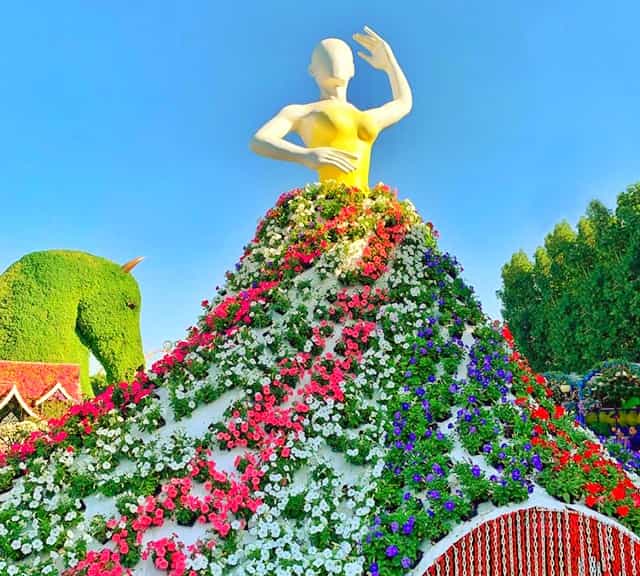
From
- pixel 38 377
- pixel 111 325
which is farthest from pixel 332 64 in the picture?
pixel 38 377

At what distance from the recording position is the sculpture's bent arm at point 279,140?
6523 mm

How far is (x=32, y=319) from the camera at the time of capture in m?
10.4

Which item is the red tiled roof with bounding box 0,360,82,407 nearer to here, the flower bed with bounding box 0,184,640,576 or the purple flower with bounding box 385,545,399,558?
the flower bed with bounding box 0,184,640,576

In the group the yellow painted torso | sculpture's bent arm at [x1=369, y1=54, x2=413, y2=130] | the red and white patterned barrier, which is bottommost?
the red and white patterned barrier

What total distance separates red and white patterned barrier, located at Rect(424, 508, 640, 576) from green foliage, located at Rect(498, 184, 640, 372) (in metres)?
15.0

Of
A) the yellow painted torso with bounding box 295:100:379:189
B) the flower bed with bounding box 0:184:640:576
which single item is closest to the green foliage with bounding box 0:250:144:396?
the flower bed with bounding box 0:184:640:576

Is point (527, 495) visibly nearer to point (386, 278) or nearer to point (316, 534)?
point (316, 534)

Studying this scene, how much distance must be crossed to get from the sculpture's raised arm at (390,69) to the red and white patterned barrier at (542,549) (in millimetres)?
4280

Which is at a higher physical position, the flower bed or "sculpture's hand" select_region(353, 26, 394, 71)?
"sculpture's hand" select_region(353, 26, 394, 71)

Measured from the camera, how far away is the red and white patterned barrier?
4.38m

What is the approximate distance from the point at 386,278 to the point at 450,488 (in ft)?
7.56

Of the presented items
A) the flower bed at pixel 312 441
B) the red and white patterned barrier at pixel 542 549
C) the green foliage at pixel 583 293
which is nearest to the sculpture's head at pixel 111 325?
the flower bed at pixel 312 441

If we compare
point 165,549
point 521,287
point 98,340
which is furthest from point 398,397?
point 521,287

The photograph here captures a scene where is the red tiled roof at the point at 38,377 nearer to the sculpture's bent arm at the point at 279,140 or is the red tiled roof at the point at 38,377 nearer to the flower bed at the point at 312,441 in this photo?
the flower bed at the point at 312,441
